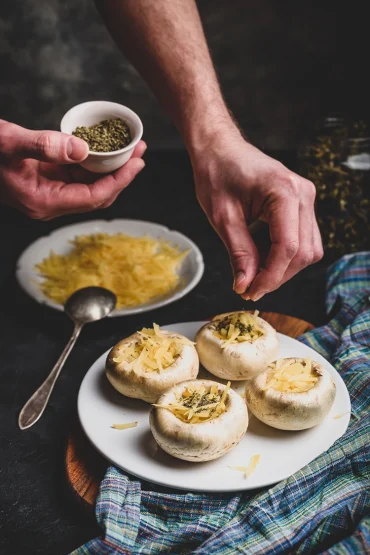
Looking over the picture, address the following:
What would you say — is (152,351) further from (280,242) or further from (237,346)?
(280,242)

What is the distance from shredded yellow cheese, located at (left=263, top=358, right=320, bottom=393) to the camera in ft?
4.87

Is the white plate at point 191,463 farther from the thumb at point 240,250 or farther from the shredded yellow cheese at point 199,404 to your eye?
the thumb at point 240,250

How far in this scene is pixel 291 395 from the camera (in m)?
1.44

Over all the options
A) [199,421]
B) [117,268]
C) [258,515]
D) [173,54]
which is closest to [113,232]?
[117,268]

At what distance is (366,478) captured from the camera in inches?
53.6

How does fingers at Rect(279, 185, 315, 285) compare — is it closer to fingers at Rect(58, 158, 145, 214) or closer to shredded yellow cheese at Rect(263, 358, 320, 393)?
shredded yellow cheese at Rect(263, 358, 320, 393)

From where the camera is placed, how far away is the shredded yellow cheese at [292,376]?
1.48m

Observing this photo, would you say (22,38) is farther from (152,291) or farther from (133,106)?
(152,291)

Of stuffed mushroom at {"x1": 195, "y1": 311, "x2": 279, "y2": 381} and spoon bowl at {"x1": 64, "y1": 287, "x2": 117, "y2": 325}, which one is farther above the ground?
stuffed mushroom at {"x1": 195, "y1": 311, "x2": 279, "y2": 381}

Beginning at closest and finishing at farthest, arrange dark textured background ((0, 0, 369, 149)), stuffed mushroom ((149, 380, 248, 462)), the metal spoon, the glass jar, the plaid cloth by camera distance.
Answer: the plaid cloth
stuffed mushroom ((149, 380, 248, 462))
the metal spoon
the glass jar
dark textured background ((0, 0, 369, 149))

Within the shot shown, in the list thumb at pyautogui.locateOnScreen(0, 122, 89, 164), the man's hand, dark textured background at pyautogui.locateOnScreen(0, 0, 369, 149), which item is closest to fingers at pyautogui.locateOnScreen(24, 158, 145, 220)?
the man's hand

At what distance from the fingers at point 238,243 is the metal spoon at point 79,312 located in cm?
46

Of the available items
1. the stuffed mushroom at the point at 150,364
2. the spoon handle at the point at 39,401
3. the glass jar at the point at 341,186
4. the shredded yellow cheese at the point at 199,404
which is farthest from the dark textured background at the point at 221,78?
the shredded yellow cheese at the point at 199,404

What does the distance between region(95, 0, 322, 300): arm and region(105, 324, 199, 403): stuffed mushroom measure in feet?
0.69
